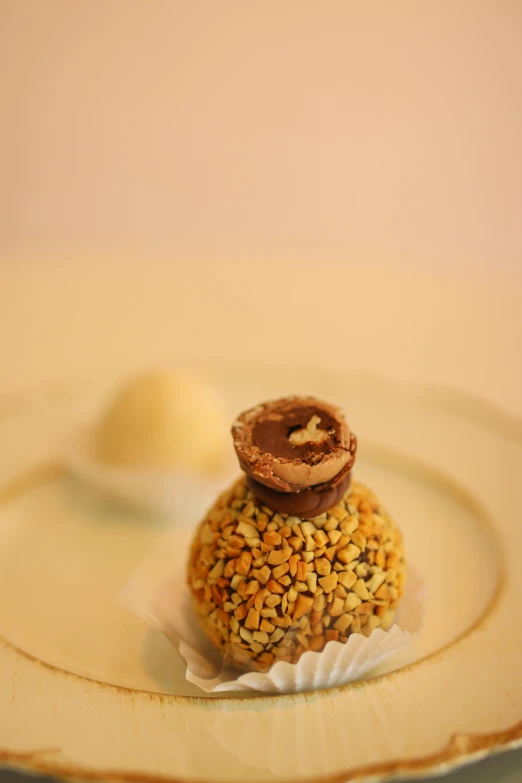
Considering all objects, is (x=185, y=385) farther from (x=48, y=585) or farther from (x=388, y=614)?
(x=388, y=614)

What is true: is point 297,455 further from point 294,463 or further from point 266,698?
point 266,698

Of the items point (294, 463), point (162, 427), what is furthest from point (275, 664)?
point (162, 427)

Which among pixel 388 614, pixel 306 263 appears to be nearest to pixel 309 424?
pixel 388 614

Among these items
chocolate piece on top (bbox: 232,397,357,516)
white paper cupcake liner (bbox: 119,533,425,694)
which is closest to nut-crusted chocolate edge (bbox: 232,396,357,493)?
chocolate piece on top (bbox: 232,397,357,516)

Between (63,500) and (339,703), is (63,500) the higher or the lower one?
the lower one

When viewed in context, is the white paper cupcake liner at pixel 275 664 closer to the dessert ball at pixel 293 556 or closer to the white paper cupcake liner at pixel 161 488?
the dessert ball at pixel 293 556
